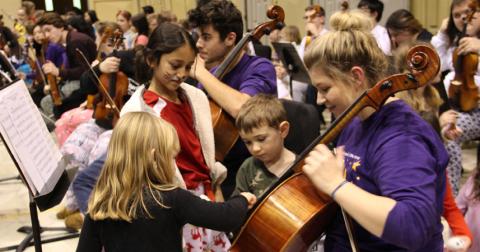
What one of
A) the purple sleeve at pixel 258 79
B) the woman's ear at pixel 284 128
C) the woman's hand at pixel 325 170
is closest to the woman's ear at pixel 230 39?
the purple sleeve at pixel 258 79

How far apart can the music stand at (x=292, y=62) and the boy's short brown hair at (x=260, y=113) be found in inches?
115

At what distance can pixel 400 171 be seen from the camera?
1194 millimetres

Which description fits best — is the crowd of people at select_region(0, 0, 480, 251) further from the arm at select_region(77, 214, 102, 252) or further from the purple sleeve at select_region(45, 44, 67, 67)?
the purple sleeve at select_region(45, 44, 67, 67)

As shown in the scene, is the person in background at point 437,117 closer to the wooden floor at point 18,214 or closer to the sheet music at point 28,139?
the sheet music at point 28,139

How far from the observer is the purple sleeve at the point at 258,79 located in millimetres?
2293

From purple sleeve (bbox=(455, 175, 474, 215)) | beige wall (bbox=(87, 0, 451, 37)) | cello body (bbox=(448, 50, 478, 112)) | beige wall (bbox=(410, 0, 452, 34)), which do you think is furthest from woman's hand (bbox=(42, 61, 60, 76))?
beige wall (bbox=(410, 0, 452, 34))

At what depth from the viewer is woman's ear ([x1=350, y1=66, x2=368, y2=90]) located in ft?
4.58

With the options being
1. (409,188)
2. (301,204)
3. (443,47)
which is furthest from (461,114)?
(409,188)

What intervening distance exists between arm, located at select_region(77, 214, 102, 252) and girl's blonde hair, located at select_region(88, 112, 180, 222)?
39 millimetres

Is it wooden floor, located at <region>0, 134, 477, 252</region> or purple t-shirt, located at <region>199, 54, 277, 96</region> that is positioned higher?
purple t-shirt, located at <region>199, 54, 277, 96</region>

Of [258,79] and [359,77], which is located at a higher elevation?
[359,77]

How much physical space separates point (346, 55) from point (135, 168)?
2.39 ft

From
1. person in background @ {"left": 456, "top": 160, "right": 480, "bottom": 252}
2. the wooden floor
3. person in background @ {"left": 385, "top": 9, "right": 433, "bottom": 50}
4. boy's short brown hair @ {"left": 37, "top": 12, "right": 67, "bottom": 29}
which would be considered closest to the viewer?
person in background @ {"left": 456, "top": 160, "right": 480, "bottom": 252}

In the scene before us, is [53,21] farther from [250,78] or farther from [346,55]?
[346,55]
